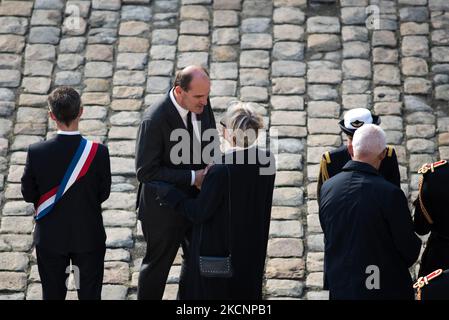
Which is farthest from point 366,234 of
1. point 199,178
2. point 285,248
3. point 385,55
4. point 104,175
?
point 385,55

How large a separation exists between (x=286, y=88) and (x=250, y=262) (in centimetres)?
367

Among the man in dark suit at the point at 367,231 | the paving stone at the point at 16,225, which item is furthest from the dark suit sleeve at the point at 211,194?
the paving stone at the point at 16,225

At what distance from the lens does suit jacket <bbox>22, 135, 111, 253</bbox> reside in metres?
6.64

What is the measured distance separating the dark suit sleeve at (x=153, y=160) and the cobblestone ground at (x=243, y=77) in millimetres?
1520

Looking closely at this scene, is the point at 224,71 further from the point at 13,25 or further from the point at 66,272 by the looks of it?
the point at 66,272

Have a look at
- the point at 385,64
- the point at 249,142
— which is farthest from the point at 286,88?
the point at 249,142

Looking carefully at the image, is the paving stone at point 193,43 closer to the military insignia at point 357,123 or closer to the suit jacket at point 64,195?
the military insignia at point 357,123

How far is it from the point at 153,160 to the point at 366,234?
1683 millimetres

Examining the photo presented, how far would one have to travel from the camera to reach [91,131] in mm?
9406

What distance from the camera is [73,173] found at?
6.65 metres

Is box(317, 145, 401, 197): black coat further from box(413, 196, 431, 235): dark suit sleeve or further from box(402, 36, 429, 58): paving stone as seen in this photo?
box(402, 36, 429, 58): paving stone
